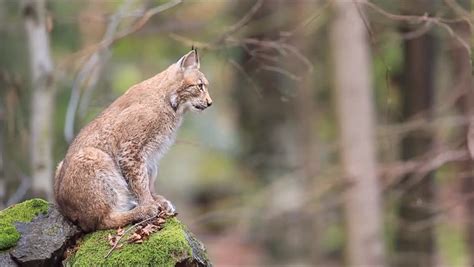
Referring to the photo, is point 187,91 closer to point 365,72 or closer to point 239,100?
point 365,72

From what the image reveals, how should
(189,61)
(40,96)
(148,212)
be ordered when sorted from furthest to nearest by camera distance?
1. (40,96)
2. (189,61)
3. (148,212)

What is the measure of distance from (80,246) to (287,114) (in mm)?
14921

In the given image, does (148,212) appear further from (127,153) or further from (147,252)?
(127,153)

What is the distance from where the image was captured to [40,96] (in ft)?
31.2

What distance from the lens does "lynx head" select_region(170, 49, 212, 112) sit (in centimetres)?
630

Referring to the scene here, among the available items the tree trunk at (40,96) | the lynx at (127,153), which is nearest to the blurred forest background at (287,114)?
the tree trunk at (40,96)

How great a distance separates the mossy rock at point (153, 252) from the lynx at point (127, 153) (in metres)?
0.18

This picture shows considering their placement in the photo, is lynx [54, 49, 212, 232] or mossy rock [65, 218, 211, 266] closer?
mossy rock [65, 218, 211, 266]

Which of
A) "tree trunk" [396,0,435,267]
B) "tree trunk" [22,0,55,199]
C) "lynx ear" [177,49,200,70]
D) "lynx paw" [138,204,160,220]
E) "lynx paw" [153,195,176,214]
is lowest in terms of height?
"lynx paw" [138,204,160,220]

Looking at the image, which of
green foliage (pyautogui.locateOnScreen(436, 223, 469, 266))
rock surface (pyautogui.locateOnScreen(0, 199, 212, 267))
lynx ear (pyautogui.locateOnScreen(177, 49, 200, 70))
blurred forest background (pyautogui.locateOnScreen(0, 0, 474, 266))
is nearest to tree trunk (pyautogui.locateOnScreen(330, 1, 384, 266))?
blurred forest background (pyautogui.locateOnScreen(0, 0, 474, 266))

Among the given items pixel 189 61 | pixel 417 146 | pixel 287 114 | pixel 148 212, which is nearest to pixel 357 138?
pixel 417 146

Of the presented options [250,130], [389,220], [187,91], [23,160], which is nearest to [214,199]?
[250,130]

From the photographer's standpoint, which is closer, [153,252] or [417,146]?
[153,252]

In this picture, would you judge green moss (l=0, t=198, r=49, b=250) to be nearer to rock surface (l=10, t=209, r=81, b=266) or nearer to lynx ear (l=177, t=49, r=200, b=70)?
rock surface (l=10, t=209, r=81, b=266)
